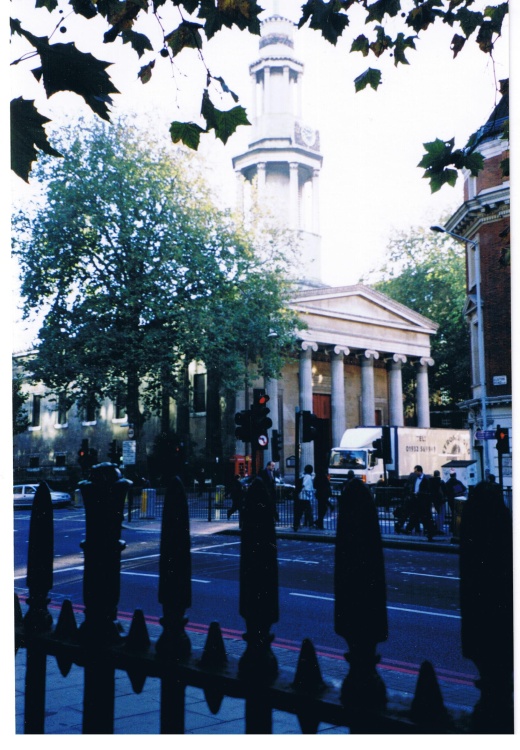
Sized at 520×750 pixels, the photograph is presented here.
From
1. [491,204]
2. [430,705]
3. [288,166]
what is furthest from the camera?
[288,166]

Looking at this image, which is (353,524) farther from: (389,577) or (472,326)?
(389,577)

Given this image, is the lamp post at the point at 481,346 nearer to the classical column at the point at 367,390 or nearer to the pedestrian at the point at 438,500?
the pedestrian at the point at 438,500

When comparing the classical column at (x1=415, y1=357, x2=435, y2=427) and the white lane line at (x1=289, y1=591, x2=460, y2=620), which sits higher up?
the classical column at (x1=415, y1=357, x2=435, y2=427)

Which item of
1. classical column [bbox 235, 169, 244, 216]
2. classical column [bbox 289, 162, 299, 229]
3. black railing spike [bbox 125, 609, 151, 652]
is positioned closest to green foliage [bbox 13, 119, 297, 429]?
classical column [bbox 235, 169, 244, 216]

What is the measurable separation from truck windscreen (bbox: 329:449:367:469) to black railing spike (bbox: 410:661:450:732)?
3644 cm

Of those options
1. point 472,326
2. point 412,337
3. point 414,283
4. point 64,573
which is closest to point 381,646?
point 472,326

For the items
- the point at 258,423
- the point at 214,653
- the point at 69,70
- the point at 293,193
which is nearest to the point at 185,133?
the point at 69,70

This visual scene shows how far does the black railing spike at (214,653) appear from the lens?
1938 millimetres

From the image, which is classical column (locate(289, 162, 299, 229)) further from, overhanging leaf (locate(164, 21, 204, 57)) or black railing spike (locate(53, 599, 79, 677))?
black railing spike (locate(53, 599, 79, 677))

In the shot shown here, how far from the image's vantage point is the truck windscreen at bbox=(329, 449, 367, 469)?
124 ft

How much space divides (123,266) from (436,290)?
14298 mm

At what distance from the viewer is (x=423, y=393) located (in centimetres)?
5759

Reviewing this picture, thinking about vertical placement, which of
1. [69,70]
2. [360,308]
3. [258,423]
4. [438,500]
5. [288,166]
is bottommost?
[438,500]

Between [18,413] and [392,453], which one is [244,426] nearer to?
[18,413]
